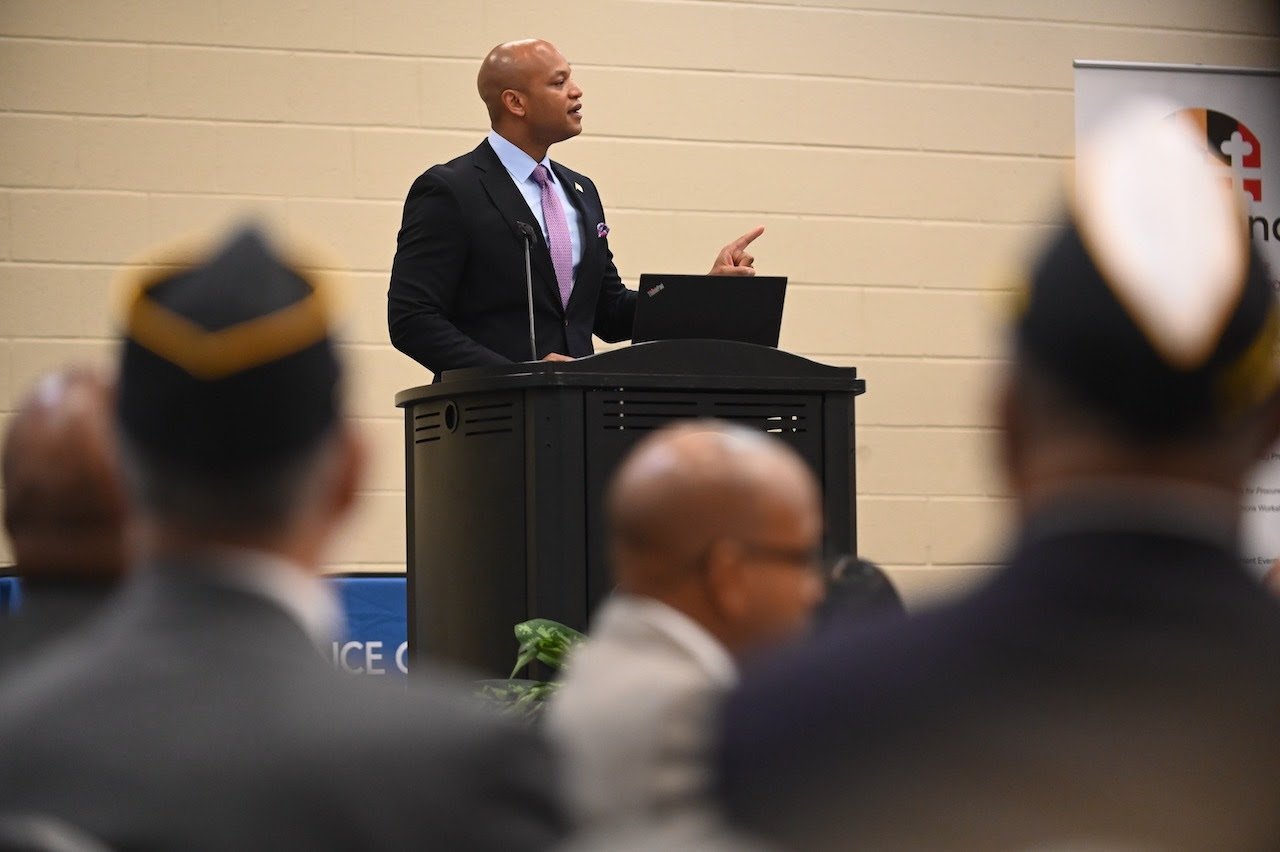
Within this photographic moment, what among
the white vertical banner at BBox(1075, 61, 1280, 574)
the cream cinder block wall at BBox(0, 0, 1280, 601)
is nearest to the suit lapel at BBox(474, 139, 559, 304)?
the cream cinder block wall at BBox(0, 0, 1280, 601)

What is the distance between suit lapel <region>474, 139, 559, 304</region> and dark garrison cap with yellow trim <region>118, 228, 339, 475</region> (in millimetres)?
2631

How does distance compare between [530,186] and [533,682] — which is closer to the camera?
[533,682]

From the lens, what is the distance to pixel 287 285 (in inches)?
35.9

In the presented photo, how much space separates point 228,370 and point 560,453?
2025 millimetres

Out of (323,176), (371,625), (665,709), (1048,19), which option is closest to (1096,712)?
(665,709)

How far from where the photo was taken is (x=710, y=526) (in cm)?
136

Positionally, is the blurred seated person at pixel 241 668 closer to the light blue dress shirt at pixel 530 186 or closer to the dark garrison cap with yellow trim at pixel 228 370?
the dark garrison cap with yellow trim at pixel 228 370

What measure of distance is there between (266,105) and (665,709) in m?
4.13

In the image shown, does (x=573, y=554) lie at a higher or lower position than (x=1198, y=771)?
lower

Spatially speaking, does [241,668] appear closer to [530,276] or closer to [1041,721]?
[1041,721]

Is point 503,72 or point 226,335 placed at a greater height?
point 503,72

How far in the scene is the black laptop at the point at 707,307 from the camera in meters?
3.15

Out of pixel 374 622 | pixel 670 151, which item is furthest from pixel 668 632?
pixel 670 151

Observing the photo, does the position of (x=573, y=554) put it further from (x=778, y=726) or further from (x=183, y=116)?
(x=183, y=116)
